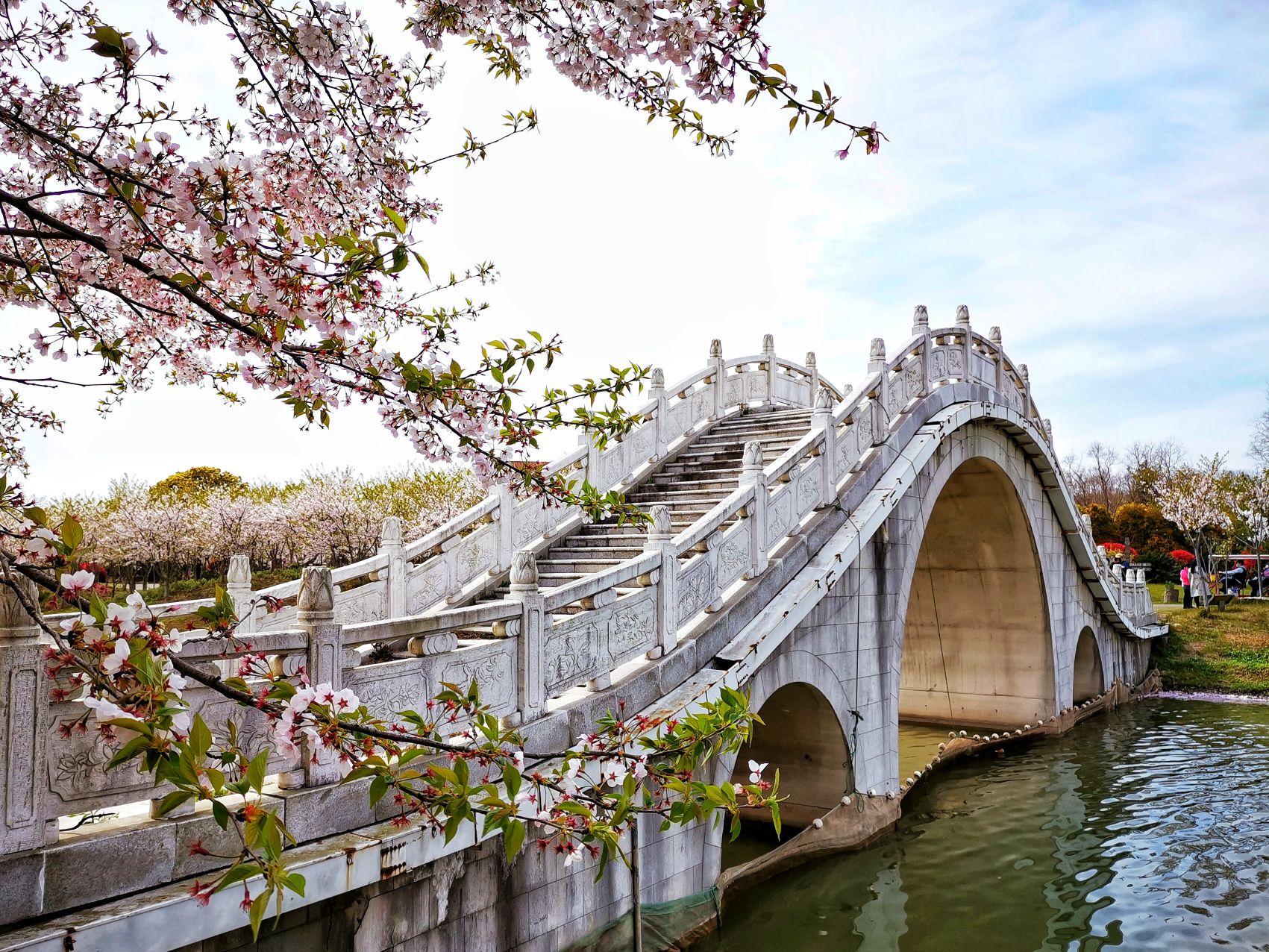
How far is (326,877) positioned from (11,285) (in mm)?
3273

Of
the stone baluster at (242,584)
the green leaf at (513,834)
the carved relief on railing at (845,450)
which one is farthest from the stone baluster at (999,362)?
the green leaf at (513,834)

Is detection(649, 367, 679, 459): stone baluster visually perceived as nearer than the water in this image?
No

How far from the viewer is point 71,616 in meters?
2.70

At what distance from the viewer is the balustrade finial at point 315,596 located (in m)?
4.75

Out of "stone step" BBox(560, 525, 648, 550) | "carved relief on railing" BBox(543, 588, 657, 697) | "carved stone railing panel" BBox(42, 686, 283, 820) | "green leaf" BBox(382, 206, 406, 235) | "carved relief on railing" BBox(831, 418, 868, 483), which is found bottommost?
"carved stone railing panel" BBox(42, 686, 283, 820)

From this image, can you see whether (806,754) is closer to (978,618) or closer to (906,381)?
(906,381)

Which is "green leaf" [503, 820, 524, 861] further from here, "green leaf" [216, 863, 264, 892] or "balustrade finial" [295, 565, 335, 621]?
"balustrade finial" [295, 565, 335, 621]

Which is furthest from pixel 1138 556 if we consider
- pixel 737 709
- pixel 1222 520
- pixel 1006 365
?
pixel 737 709

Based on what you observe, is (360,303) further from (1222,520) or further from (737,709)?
(1222,520)

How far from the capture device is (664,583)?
761cm

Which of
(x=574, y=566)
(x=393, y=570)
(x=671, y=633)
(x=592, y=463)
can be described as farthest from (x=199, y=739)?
(x=592, y=463)

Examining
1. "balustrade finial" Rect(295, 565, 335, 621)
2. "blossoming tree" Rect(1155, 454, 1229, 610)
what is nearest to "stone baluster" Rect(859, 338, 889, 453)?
"balustrade finial" Rect(295, 565, 335, 621)

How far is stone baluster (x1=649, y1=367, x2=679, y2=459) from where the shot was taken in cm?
1367

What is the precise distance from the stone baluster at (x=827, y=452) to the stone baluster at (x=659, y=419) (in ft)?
10.5
